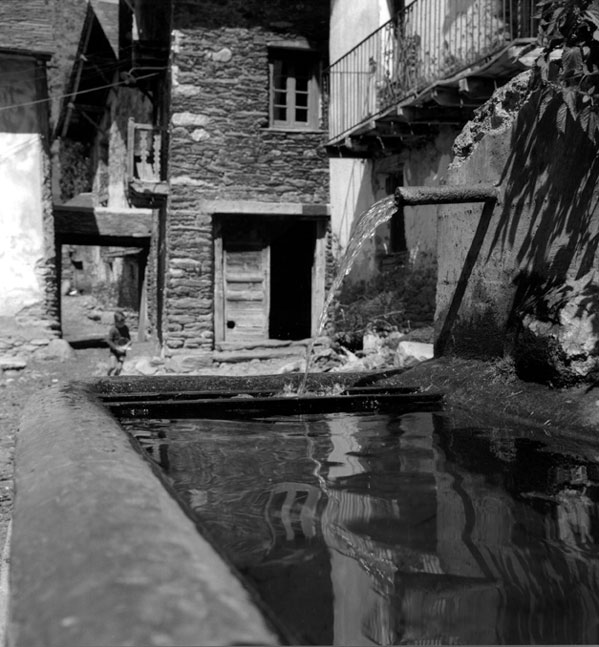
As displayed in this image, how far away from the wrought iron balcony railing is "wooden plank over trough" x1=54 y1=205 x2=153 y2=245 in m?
0.86

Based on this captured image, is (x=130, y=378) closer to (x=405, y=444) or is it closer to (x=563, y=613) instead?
(x=405, y=444)

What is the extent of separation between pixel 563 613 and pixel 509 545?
0.40 m

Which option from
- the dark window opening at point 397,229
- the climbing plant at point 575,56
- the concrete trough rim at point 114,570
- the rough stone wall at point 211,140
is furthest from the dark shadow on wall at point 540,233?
the rough stone wall at point 211,140

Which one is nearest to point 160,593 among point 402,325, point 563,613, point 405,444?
point 563,613

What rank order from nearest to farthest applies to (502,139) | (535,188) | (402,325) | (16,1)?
1. (535,188)
2. (502,139)
3. (402,325)
4. (16,1)

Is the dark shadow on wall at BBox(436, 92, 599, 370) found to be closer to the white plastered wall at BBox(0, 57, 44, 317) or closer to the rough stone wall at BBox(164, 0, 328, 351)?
the rough stone wall at BBox(164, 0, 328, 351)

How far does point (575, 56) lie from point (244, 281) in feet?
31.9

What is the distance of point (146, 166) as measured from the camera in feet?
41.8

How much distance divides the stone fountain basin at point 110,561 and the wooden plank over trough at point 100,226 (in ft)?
35.8

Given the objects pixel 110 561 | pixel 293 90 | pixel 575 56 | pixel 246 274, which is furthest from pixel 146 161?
pixel 110 561

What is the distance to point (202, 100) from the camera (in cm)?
1237

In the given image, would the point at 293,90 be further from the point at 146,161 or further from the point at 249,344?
the point at 249,344

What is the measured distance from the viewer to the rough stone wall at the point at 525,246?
3.39 metres

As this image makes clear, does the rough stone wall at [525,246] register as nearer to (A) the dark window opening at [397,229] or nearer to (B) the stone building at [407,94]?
(B) the stone building at [407,94]
